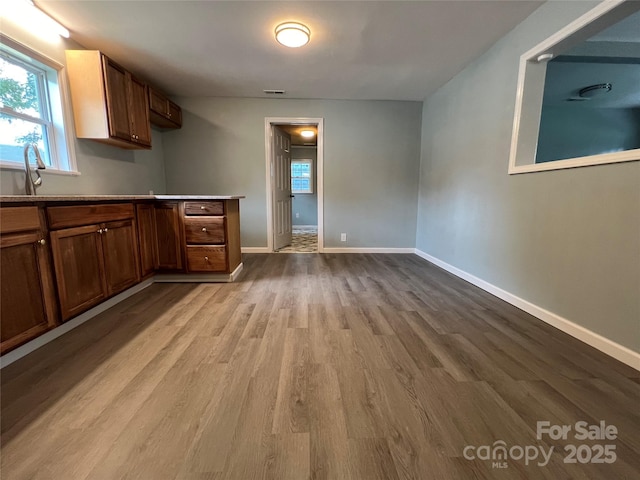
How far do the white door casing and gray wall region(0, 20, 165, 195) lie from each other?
1.73 m

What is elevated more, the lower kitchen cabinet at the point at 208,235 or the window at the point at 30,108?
the window at the point at 30,108

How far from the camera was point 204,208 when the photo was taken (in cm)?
268

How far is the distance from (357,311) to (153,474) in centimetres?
154

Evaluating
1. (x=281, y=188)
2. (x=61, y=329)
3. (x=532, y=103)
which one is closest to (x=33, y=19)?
(x=61, y=329)

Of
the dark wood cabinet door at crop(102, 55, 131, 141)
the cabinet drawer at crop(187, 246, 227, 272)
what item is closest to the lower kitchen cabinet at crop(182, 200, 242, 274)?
the cabinet drawer at crop(187, 246, 227, 272)

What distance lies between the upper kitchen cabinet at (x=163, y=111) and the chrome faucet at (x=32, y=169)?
1.52 meters

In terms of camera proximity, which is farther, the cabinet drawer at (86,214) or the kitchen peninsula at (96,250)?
the cabinet drawer at (86,214)

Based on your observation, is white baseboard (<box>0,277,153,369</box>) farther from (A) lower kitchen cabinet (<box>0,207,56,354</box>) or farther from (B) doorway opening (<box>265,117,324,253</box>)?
(B) doorway opening (<box>265,117,324,253</box>)

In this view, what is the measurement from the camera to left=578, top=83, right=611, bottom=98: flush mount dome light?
10.6ft

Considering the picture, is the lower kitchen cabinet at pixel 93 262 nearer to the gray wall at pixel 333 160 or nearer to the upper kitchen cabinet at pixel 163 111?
the upper kitchen cabinet at pixel 163 111

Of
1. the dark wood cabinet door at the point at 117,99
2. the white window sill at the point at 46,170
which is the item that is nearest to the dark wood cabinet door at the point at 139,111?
the dark wood cabinet door at the point at 117,99

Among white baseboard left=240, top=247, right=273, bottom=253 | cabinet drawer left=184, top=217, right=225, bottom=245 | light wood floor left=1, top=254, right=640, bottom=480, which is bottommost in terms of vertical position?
light wood floor left=1, top=254, right=640, bottom=480

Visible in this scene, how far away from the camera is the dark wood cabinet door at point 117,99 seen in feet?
8.10

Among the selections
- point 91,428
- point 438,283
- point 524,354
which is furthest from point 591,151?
point 91,428
